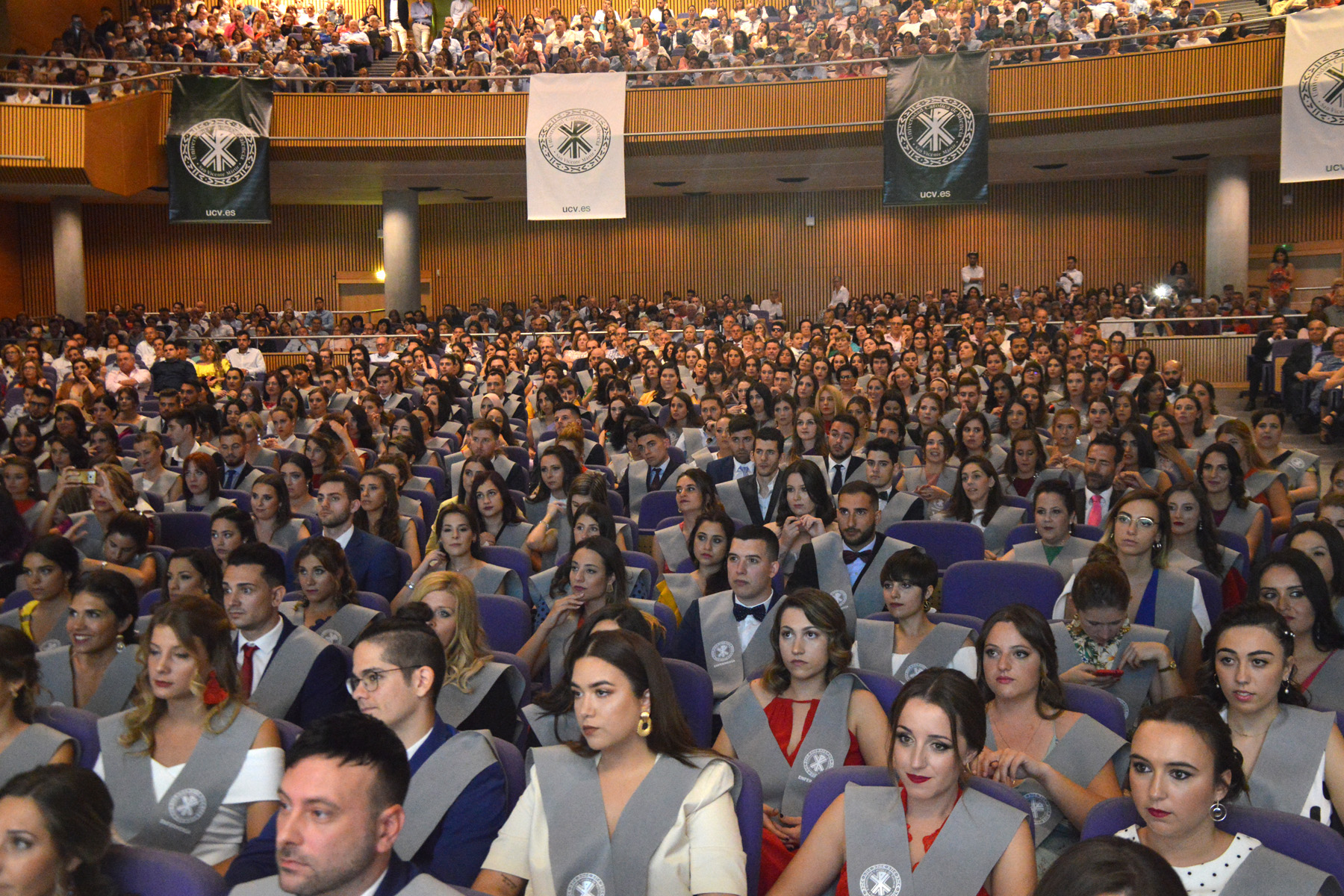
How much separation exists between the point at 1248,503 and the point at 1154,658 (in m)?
2.17

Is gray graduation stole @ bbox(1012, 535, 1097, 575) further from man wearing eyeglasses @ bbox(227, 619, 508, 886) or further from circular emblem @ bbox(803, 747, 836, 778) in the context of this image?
man wearing eyeglasses @ bbox(227, 619, 508, 886)

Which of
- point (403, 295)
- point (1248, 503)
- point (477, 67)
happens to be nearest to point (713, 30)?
point (477, 67)

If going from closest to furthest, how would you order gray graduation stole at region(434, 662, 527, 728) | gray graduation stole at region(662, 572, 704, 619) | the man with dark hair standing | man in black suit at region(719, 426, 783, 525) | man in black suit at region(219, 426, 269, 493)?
the man with dark hair standing < gray graduation stole at region(434, 662, 527, 728) < gray graduation stole at region(662, 572, 704, 619) < man in black suit at region(719, 426, 783, 525) < man in black suit at region(219, 426, 269, 493)

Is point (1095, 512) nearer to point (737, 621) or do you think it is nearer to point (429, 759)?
point (737, 621)

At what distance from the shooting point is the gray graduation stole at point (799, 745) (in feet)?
9.78

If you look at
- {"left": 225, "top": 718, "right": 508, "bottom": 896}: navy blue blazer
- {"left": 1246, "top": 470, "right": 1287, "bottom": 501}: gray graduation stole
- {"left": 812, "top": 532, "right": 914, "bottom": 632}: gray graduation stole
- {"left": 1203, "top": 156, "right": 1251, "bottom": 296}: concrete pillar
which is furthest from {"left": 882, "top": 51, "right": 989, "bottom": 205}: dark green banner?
{"left": 225, "top": 718, "right": 508, "bottom": 896}: navy blue blazer

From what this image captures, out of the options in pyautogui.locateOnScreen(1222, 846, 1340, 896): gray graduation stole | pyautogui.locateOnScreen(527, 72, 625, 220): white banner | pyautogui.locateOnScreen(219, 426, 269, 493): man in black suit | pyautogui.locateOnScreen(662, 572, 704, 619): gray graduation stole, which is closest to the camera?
pyautogui.locateOnScreen(1222, 846, 1340, 896): gray graduation stole

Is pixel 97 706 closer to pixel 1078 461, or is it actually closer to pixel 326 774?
pixel 326 774

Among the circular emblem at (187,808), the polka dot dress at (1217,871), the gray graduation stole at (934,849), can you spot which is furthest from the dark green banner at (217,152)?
the polka dot dress at (1217,871)

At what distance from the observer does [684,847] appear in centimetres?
235

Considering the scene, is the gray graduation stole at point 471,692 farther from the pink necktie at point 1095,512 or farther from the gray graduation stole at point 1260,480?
the gray graduation stole at point 1260,480

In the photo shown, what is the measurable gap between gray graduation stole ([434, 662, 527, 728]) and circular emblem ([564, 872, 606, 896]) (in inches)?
34.3

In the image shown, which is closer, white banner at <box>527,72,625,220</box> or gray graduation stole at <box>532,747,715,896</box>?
gray graduation stole at <box>532,747,715,896</box>

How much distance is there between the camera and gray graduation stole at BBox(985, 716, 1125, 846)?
2730mm
